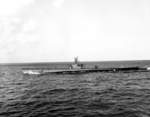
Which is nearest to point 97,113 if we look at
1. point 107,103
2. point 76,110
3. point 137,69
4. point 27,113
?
point 76,110

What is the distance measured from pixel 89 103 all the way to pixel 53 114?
635cm

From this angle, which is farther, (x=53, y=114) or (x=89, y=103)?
(x=89, y=103)

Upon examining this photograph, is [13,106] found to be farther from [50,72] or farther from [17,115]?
[50,72]

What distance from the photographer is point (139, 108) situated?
55.9 ft

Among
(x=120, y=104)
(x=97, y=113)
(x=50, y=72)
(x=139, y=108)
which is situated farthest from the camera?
(x=50, y=72)

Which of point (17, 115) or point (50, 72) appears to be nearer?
point (17, 115)

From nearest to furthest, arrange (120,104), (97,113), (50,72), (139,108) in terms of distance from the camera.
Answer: (97,113) < (139,108) < (120,104) < (50,72)

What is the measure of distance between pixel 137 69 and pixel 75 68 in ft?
114

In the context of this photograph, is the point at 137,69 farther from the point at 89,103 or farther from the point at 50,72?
the point at 89,103

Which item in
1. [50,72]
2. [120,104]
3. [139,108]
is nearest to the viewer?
[139,108]

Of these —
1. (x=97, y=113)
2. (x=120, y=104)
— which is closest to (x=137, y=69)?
(x=120, y=104)

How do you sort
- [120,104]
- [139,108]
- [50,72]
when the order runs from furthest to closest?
[50,72] < [120,104] < [139,108]

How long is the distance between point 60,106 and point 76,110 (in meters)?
3.05

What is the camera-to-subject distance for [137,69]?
2680 inches
